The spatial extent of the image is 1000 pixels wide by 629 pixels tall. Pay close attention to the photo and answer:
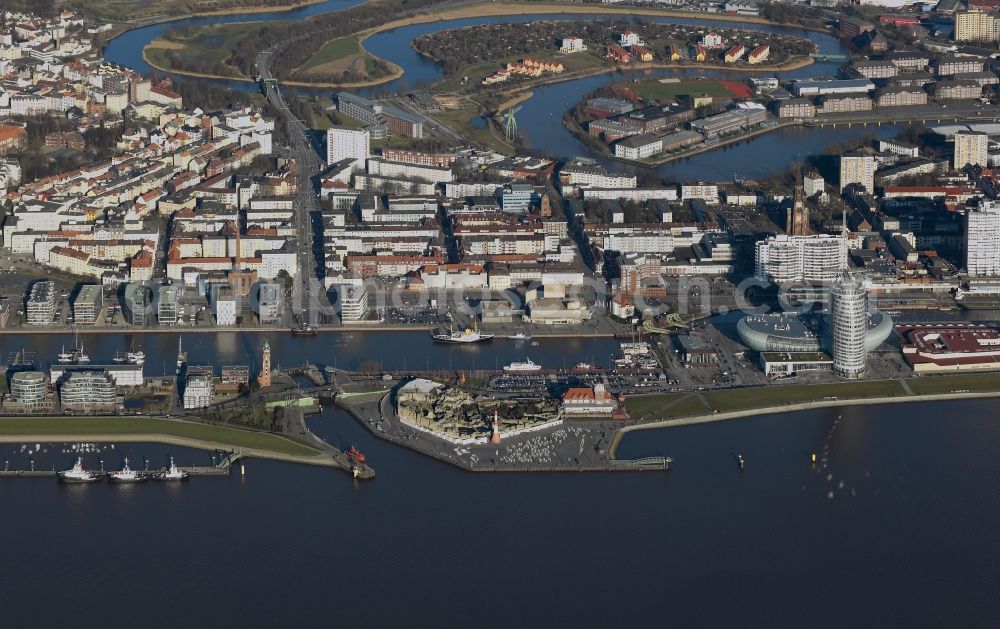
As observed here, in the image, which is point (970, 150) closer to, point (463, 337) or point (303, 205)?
point (303, 205)

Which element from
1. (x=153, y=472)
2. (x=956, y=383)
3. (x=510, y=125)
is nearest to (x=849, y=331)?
(x=956, y=383)

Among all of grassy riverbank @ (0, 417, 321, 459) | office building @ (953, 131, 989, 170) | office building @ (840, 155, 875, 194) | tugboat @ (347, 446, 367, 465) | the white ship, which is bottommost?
tugboat @ (347, 446, 367, 465)

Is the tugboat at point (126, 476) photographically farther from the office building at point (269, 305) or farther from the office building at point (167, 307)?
the office building at point (269, 305)

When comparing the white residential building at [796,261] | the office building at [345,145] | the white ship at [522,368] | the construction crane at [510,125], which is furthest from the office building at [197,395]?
the construction crane at [510,125]

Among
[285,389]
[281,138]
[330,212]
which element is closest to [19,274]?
[330,212]

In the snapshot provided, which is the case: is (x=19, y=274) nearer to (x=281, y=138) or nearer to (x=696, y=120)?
(x=281, y=138)

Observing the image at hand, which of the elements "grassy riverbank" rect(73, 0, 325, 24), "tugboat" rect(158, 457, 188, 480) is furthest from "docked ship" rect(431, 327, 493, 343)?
"grassy riverbank" rect(73, 0, 325, 24)

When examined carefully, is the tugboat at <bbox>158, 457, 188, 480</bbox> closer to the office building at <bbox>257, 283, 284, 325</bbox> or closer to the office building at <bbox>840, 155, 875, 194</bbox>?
the office building at <bbox>257, 283, 284, 325</bbox>

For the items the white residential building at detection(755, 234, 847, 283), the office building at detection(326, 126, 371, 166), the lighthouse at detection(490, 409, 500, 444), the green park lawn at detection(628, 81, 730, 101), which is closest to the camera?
the lighthouse at detection(490, 409, 500, 444)
